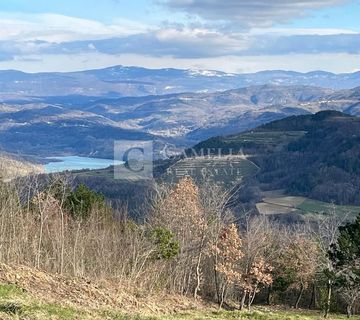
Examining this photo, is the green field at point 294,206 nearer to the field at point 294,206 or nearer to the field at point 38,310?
the field at point 294,206

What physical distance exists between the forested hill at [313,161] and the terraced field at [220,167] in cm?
410

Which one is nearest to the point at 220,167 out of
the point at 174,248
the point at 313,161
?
the point at 313,161

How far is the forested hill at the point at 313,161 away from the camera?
144462 mm

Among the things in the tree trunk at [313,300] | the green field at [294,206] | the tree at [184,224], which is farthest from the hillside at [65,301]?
the green field at [294,206]

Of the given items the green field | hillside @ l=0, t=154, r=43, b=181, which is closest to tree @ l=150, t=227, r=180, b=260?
hillside @ l=0, t=154, r=43, b=181

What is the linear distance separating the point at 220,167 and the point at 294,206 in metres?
26.9

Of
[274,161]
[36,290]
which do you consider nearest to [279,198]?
[274,161]

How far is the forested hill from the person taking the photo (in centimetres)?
14446

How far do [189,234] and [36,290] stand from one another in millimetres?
18809

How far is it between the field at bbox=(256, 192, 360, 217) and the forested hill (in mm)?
5357

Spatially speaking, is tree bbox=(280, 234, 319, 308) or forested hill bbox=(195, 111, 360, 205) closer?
tree bbox=(280, 234, 319, 308)

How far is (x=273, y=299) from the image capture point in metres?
46.4

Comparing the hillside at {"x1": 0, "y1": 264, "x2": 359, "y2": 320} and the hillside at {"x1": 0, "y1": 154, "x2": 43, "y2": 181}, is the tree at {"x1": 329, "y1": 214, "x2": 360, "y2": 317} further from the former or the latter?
the hillside at {"x1": 0, "y1": 154, "x2": 43, "y2": 181}

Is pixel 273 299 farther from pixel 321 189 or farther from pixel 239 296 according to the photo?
pixel 321 189
